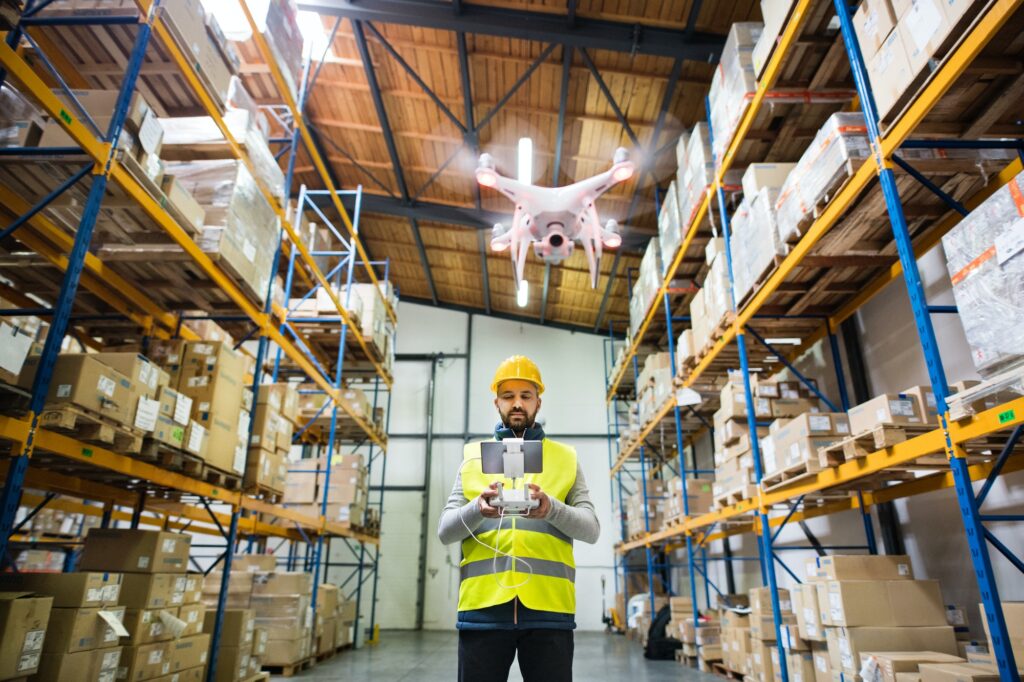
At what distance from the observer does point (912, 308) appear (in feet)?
13.0

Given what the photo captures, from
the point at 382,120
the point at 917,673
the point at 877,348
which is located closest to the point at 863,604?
the point at 917,673

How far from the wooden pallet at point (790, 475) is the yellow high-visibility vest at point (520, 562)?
3.38m

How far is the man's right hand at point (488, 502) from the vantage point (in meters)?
2.01

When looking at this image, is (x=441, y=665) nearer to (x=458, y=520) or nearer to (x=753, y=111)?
(x=458, y=520)

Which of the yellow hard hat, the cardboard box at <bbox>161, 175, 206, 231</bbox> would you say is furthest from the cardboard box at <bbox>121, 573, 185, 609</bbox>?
the yellow hard hat

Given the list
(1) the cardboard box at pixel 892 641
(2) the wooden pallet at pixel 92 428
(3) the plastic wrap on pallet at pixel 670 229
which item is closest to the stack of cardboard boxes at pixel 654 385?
(3) the plastic wrap on pallet at pixel 670 229

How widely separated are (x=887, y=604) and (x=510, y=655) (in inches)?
148

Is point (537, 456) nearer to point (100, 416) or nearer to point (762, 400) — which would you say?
point (100, 416)

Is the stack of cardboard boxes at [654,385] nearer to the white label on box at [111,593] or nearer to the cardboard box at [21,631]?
the white label on box at [111,593]

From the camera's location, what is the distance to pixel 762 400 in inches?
260

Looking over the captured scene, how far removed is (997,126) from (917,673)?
374 cm

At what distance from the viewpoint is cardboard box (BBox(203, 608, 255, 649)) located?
611 centimetres

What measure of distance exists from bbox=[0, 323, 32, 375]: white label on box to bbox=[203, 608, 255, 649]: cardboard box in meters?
3.82

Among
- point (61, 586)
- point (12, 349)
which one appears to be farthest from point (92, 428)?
point (61, 586)
